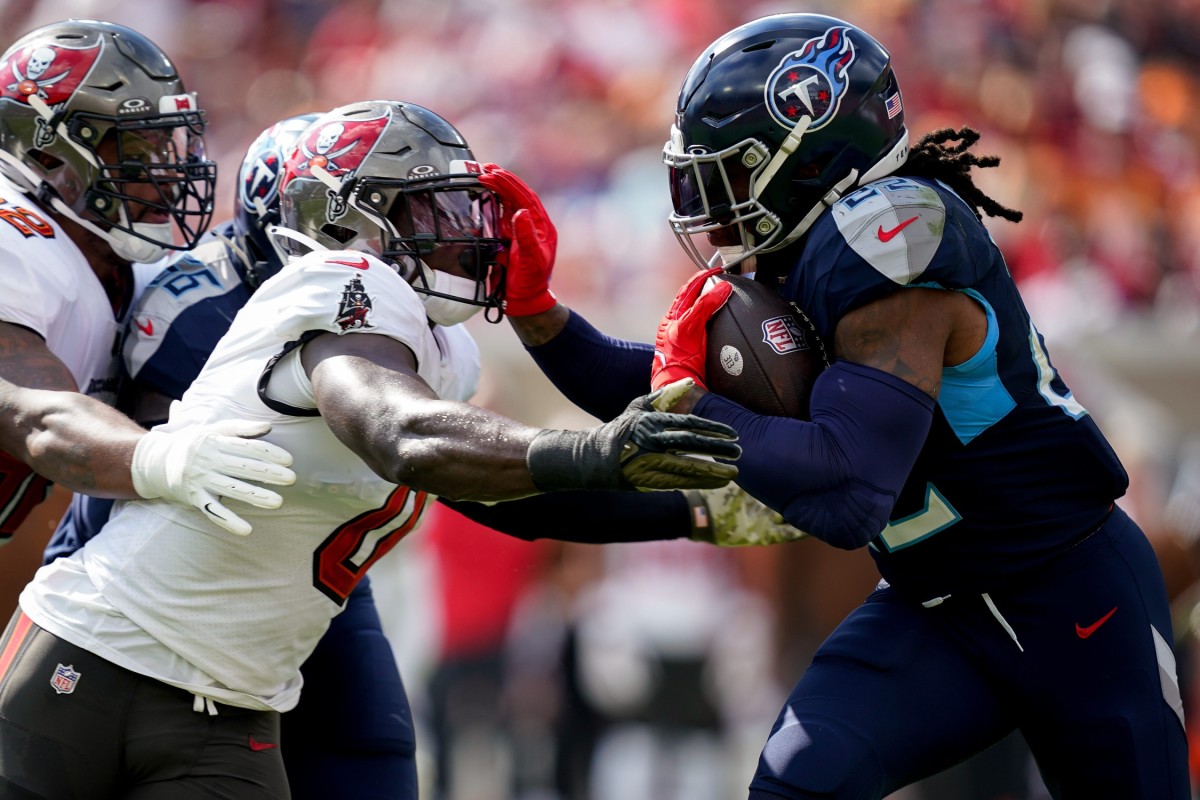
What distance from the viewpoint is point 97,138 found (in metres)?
3.61

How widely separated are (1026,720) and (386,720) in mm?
1531

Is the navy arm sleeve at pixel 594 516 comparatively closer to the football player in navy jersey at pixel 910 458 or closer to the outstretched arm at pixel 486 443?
the football player in navy jersey at pixel 910 458

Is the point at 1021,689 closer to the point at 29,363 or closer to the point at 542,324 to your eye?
the point at 542,324

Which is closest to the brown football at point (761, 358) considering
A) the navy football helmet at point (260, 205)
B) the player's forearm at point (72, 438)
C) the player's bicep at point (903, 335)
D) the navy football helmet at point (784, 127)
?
the player's bicep at point (903, 335)


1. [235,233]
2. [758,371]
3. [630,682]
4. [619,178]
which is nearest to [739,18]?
[619,178]

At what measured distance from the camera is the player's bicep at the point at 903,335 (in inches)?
108

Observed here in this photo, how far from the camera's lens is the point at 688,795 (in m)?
6.11

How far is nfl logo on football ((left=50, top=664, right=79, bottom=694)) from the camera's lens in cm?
281

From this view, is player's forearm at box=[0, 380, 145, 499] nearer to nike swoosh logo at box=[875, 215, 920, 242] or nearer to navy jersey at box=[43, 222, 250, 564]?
navy jersey at box=[43, 222, 250, 564]

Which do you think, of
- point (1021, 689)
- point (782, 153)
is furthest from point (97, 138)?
point (1021, 689)

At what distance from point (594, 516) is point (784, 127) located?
1148mm

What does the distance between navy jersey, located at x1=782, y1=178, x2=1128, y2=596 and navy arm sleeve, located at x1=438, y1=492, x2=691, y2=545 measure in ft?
2.50

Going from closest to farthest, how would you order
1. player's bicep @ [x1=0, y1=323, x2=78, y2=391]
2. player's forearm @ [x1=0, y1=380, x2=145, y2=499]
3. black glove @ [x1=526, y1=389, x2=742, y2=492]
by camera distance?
black glove @ [x1=526, y1=389, x2=742, y2=492] → player's forearm @ [x1=0, y1=380, x2=145, y2=499] → player's bicep @ [x1=0, y1=323, x2=78, y2=391]

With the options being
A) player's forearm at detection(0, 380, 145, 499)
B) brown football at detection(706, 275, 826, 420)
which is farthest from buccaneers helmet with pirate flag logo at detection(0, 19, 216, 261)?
brown football at detection(706, 275, 826, 420)
